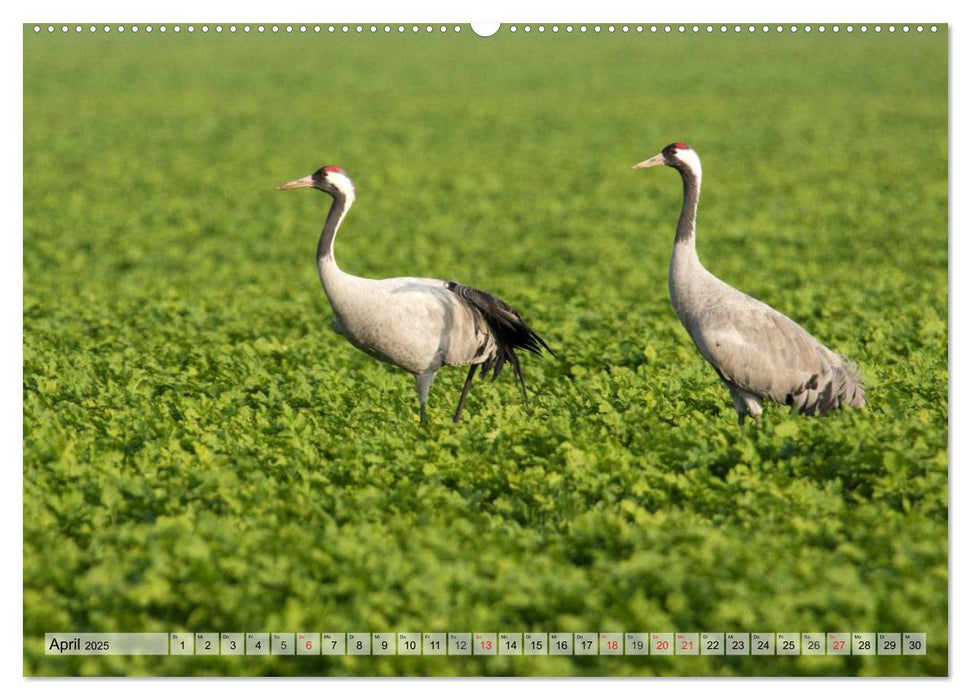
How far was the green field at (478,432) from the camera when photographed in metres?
5.55

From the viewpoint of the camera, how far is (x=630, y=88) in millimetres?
39312

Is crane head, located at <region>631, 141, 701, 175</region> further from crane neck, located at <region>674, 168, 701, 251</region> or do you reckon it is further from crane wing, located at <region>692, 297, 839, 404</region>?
crane wing, located at <region>692, 297, 839, 404</region>

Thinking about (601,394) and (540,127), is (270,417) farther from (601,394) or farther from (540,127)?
(540,127)

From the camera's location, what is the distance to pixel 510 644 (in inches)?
202

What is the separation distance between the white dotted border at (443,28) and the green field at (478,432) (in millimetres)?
248

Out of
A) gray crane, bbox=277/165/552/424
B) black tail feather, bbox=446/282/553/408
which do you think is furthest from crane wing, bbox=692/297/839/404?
gray crane, bbox=277/165/552/424

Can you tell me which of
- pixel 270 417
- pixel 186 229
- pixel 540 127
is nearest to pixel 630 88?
pixel 540 127

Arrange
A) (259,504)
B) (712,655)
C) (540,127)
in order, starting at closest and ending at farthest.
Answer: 1. (712,655)
2. (259,504)
3. (540,127)

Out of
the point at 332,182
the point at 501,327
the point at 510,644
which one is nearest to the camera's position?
the point at 510,644

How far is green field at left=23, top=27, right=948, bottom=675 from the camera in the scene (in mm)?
5551

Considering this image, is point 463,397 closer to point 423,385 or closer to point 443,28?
point 423,385

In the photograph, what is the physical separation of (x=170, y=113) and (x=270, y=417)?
26410 millimetres

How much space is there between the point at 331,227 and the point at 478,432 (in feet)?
5.76

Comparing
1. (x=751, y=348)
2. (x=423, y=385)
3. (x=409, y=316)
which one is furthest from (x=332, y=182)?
(x=751, y=348)
